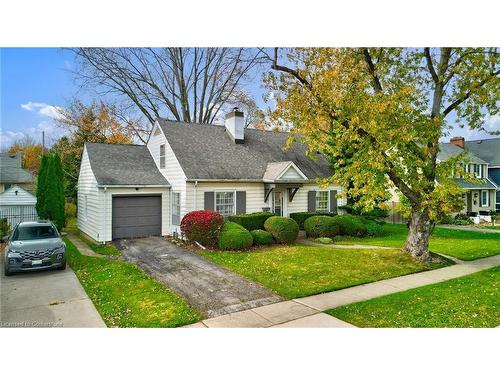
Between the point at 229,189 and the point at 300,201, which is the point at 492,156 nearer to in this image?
the point at 300,201

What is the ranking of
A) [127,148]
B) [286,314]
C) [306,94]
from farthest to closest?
[127,148] → [306,94] → [286,314]

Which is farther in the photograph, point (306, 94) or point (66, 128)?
point (66, 128)

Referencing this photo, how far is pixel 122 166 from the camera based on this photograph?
45.6 ft

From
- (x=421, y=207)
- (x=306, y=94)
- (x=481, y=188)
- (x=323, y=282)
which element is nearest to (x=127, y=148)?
(x=306, y=94)

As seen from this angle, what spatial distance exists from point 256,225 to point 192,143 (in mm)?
4710

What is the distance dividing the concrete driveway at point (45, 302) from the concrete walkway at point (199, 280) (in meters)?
1.77

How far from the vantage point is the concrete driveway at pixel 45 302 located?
564 cm

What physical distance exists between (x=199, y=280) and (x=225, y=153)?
8.22m

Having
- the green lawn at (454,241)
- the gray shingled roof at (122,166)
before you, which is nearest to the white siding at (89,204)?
the gray shingled roof at (122,166)

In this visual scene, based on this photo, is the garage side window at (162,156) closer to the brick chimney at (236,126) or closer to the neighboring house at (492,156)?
the brick chimney at (236,126)

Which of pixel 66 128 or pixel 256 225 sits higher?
pixel 66 128

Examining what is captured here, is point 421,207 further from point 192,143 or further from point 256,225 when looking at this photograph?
point 192,143

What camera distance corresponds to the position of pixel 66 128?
67.4 ft

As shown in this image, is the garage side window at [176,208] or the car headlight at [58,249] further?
the garage side window at [176,208]
